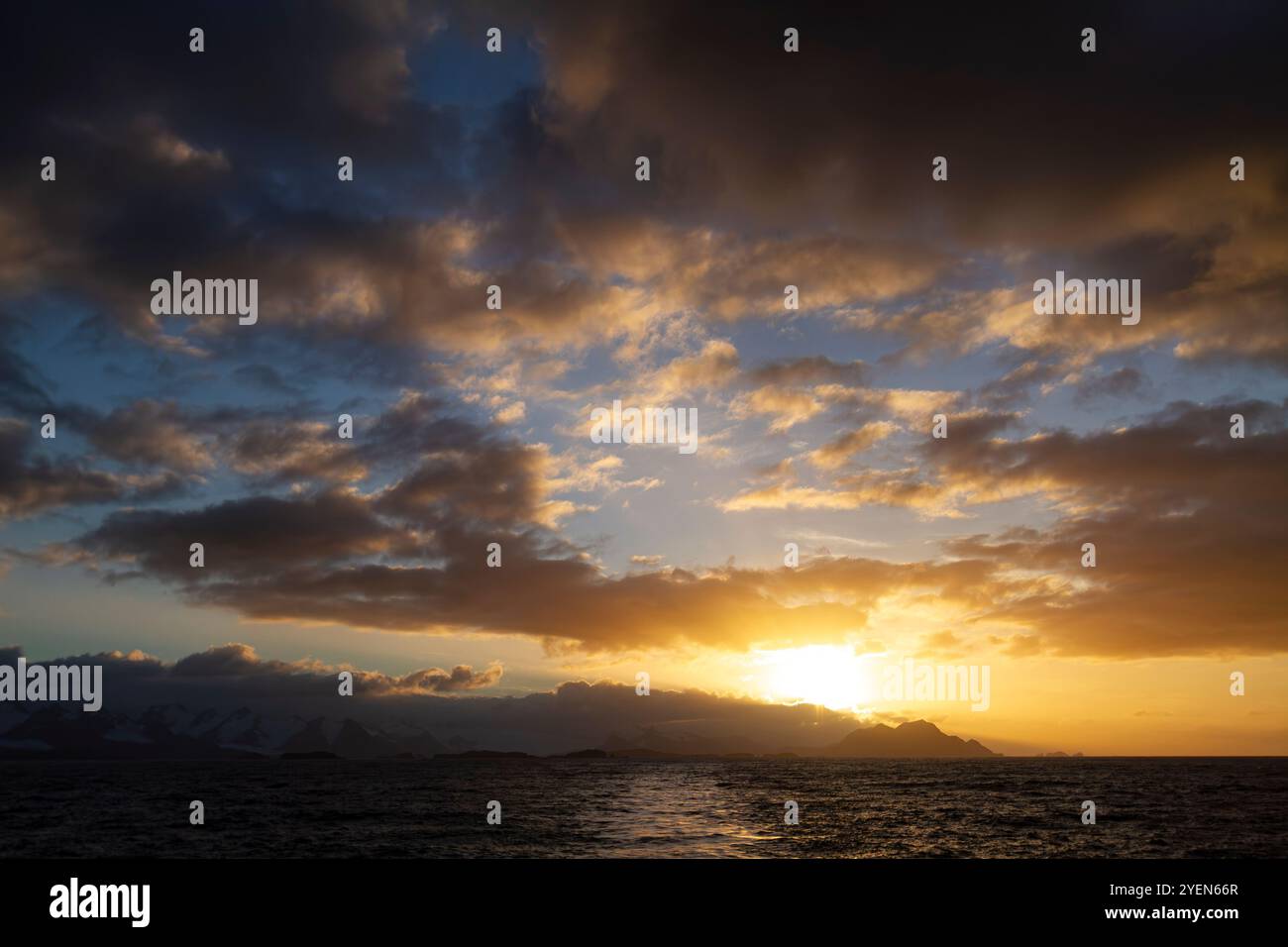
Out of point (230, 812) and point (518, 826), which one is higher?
point (518, 826)
